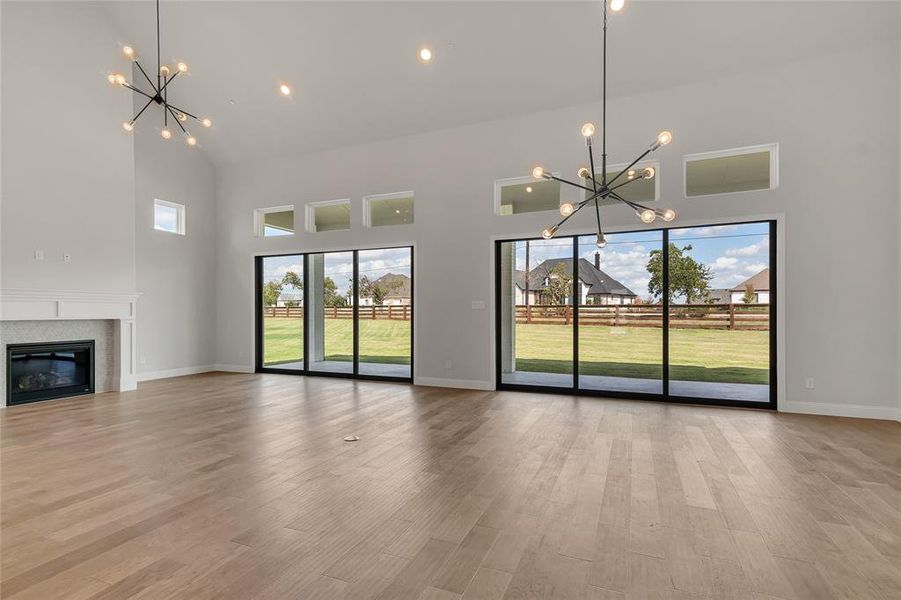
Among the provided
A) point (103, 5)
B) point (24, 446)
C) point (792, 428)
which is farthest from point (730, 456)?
point (103, 5)

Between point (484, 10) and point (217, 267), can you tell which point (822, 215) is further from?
point (217, 267)

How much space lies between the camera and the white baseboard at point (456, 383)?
683 cm

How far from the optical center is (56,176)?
235 inches

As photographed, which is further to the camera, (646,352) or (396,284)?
(396,284)

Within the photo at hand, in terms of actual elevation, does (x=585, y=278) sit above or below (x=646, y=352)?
above

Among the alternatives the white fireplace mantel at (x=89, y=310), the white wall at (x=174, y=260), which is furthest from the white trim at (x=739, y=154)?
the white fireplace mantel at (x=89, y=310)

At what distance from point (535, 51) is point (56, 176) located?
22.0 ft

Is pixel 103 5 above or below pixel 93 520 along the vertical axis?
above

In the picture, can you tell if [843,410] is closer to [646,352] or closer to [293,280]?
[646,352]

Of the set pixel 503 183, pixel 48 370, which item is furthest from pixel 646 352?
pixel 48 370

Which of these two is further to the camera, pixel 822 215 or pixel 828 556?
pixel 822 215

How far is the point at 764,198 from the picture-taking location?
5445 millimetres

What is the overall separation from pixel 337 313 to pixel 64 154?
4525 millimetres

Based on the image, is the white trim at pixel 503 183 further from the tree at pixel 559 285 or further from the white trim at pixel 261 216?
the white trim at pixel 261 216
